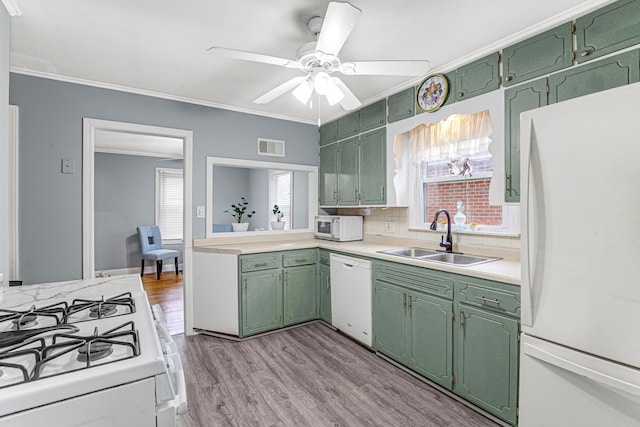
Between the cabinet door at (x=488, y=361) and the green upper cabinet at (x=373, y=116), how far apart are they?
6.40 ft

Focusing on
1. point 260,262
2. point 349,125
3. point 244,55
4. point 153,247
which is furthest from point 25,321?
point 153,247

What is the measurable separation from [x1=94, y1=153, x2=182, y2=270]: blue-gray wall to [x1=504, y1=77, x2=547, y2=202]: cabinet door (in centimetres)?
628

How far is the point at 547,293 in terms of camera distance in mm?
1357

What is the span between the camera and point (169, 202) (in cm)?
665

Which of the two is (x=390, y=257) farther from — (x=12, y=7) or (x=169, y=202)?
(x=169, y=202)

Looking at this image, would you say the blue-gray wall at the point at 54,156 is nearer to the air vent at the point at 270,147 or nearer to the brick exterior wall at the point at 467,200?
the air vent at the point at 270,147

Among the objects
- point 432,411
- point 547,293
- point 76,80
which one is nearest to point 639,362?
point 547,293

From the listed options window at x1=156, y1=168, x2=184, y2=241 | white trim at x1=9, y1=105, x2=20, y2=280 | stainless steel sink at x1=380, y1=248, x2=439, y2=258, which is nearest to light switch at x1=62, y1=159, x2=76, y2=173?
white trim at x1=9, y1=105, x2=20, y2=280

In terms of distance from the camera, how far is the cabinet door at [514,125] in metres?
2.04

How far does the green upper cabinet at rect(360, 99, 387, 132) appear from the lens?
3199mm

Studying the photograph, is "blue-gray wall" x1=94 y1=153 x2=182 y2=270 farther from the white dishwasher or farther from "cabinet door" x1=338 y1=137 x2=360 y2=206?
the white dishwasher

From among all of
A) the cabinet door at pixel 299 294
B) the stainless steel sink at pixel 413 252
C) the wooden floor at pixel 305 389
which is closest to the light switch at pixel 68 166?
the wooden floor at pixel 305 389

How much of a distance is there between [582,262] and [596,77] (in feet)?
3.88

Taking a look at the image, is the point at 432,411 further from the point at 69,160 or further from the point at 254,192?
the point at 254,192
